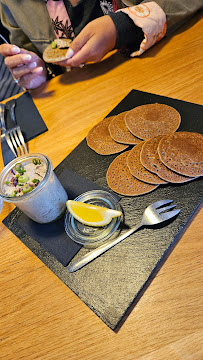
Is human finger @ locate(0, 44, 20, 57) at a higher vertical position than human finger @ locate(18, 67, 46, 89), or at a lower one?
higher

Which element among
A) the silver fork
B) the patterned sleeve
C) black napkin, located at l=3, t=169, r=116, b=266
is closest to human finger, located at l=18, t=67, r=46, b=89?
the patterned sleeve

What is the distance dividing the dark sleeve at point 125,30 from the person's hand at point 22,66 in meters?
0.54

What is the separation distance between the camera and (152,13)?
143 centimetres

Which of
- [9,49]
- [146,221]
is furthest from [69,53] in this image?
[146,221]

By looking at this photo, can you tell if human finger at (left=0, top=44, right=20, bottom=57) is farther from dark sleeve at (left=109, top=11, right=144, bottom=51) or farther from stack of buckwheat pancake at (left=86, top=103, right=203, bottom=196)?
stack of buckwheat pancake at (left=86, top=103, right=203, bottom=196)

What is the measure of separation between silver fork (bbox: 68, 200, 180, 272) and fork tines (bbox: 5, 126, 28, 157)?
26.1 inches

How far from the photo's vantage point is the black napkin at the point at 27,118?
131 centimetres

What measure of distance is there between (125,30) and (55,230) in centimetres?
127

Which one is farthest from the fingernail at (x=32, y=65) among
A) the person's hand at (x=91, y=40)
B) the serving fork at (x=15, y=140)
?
the serving fork at (x=15, y=140)

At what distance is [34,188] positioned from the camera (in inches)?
31.0

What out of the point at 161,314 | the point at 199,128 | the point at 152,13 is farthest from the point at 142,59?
the point at 161,314

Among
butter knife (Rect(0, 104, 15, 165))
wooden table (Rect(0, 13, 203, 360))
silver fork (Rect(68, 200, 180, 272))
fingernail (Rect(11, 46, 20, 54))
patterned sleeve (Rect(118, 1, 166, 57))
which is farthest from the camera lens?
fingernail (Rect(11, 46, 20, 54))

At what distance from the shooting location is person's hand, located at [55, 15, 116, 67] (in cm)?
146

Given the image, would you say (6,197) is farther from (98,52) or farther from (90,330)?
(98,52)
